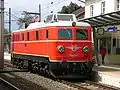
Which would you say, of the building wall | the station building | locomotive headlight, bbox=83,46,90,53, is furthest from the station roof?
the building wall

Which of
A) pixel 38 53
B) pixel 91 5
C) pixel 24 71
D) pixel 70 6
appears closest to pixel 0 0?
pixel 24 71

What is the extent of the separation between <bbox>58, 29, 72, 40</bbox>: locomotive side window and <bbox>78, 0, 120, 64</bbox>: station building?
3100 millimetres

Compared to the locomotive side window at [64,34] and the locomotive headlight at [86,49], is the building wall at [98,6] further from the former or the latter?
the locomotive side window at [64,34]

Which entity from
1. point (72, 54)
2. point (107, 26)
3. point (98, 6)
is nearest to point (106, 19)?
point (107, 26)

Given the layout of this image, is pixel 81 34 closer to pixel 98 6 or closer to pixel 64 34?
pixel 64 34

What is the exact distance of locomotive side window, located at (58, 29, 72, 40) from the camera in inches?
792

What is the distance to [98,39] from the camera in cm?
3328

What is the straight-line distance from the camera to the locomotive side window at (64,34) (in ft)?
66.0

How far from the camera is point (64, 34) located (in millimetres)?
20188

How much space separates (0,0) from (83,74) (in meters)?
11.0

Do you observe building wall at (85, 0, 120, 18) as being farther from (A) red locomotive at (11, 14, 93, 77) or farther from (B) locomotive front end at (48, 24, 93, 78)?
(B) locomotive front end at (48, 24, 93, 78)

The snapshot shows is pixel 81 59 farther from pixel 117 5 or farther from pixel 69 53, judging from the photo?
pixel 117 5

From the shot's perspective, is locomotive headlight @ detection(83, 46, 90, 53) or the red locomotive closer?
the red locomotive

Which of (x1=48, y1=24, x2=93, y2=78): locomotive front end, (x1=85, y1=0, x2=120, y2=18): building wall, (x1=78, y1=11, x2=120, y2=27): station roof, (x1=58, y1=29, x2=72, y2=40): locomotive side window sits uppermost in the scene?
(x1=85, y1=0, x2=120, y2=18): building wall
